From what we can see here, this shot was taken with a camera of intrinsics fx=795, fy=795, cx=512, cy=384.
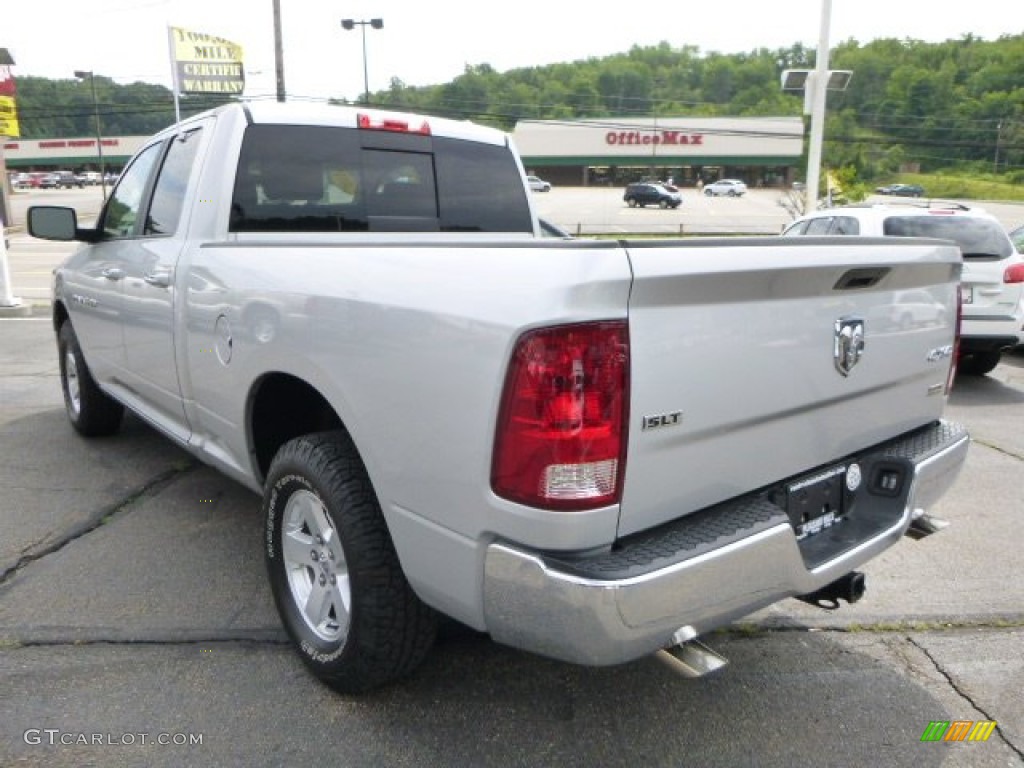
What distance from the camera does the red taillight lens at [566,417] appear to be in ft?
5.79

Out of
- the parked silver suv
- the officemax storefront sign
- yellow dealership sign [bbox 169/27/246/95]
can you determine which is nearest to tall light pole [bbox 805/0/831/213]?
the parked silver suv

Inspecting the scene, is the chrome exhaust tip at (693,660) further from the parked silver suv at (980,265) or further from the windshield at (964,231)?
the windshield at (964,231)

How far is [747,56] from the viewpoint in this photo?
11256 cm

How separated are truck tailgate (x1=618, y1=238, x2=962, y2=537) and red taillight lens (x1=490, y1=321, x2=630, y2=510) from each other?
0.05m

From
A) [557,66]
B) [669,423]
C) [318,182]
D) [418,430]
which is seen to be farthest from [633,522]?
[557,66]

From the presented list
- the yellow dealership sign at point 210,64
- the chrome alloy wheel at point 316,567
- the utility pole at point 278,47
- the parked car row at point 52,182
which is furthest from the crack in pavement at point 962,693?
the parked car row at point 52,182

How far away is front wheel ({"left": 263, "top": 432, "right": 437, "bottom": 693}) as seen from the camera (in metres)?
2.30

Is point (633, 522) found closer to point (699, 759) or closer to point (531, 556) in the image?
point (531, 556)

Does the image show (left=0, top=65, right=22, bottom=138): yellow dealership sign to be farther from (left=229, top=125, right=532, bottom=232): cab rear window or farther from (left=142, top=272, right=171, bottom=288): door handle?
(left=229, top=125, right=532, bottom=232): cab rear window

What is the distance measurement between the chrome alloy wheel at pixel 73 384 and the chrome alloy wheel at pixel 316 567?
328 cm

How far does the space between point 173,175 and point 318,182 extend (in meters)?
0.82

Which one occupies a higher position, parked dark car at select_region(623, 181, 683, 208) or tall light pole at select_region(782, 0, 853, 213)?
tall light pole at select_region(782, 0, 853, 213)

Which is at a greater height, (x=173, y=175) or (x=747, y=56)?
(x=747, y=56)

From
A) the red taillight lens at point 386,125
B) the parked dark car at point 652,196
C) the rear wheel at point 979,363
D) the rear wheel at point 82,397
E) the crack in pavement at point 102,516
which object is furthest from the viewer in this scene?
the parked dark car at point 652,196
